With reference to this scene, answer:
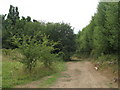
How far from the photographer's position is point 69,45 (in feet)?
113

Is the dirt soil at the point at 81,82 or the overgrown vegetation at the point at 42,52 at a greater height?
the overgrown vegetation at the point at 42,52

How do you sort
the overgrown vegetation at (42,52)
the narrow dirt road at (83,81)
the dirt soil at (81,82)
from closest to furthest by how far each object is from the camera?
the dirt soil at (81,82) → the narrow dirt road at (83,81) → the overgrown vegetation at (42,52)

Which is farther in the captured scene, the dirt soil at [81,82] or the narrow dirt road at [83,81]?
the narrow dirt road at [83,81]

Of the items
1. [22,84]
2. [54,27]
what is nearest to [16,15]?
[54,27]

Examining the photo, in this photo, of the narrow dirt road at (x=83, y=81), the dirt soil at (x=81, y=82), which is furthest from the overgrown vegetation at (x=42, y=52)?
the narrow dirt road at (x=83, y=81)

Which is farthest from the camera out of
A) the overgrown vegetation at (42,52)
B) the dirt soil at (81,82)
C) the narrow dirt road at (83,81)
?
the overgrown vegetation at (42,52)

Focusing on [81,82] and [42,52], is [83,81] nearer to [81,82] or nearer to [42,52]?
[81,82]

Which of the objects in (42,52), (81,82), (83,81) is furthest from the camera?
(42,52)

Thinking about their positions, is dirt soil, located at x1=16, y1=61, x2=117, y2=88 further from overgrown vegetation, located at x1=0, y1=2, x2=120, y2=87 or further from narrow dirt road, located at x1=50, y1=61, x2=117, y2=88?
overgrown vegetation, located at x1=0, y1=2, x2=120, y2=87

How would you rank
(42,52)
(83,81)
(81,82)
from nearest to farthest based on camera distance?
1. (81,82)
2. (83,81)
3. (42,52)

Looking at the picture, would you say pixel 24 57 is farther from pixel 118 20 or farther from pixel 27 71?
pixel 118 20

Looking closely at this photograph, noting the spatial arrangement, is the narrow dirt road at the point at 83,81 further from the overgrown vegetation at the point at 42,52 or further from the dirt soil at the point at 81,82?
the overgrown vegetation at the point at 42,52

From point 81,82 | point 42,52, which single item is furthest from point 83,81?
point 42,52

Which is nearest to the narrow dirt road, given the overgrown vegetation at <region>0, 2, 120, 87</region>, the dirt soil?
the dirt soil
